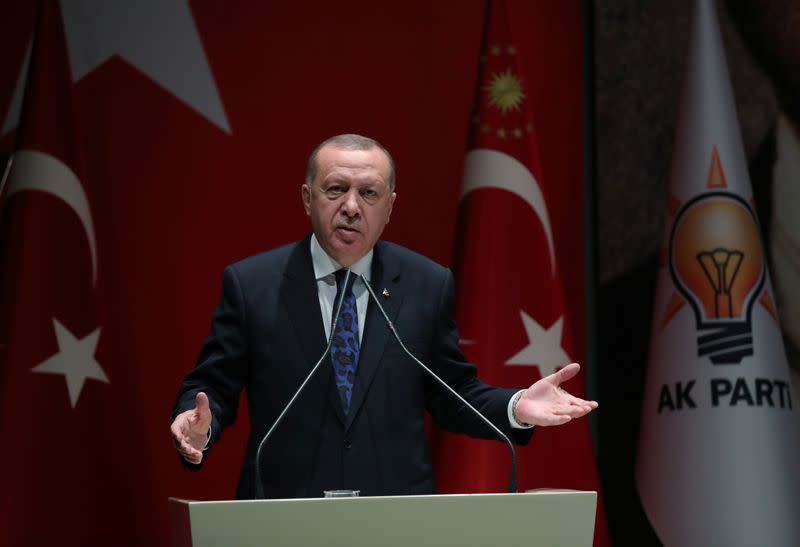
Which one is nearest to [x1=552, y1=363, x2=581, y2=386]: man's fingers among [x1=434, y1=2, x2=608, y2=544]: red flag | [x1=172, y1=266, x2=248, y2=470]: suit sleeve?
[x1=172, y1=266, x2=248, y2=470]: suit sleeve

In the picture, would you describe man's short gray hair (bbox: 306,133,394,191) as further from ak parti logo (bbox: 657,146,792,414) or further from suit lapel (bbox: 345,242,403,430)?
ak parti logo (bbox: 657,146,792,414)

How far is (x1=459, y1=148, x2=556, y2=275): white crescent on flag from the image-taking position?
11.6 feet

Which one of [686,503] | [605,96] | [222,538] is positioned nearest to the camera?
[222,538]

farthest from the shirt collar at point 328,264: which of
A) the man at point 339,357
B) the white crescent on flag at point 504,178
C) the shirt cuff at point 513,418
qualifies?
the white crescent on flag at point 504,178

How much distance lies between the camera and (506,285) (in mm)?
3471

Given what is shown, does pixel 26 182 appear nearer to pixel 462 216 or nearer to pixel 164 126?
pixel 164 126

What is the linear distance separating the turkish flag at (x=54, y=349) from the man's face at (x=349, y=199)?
3.92 feet

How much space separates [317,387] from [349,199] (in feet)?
1.41

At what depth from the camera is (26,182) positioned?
3205mm

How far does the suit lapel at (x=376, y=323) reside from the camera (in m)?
2.25

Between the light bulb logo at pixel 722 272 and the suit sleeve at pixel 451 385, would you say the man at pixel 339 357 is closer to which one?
the suit sleeve at pixel 451 385

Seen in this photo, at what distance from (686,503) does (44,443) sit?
82.0 inches

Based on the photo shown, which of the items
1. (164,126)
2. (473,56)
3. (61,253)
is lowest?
(61,253)

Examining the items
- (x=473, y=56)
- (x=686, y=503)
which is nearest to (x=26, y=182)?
(x=473, y=56)
